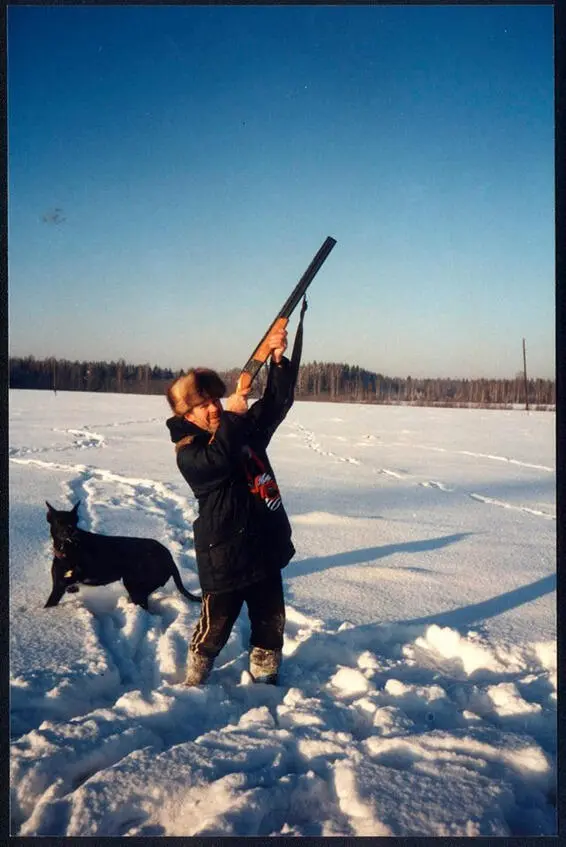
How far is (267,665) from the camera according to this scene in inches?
94.4

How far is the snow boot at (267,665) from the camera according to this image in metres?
2.40

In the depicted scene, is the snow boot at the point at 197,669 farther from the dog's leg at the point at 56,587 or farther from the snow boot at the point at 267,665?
the dog's leg at the point at 56,587

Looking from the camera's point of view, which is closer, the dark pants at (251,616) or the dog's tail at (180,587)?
the dark pants at (251,616)

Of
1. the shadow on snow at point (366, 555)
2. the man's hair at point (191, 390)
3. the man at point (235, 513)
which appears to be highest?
the man's hair at point (191, 390)

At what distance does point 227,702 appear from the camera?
7.30 feet

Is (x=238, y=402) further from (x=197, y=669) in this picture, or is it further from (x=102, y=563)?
(x=102, y=563)

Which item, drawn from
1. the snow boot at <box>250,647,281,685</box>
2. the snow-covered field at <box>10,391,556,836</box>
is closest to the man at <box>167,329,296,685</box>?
the snow boot at <box>250,647,281,685</box>

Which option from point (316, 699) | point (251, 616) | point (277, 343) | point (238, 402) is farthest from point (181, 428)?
point (316, 699)

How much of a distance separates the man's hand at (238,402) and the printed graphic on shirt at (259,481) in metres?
0.18

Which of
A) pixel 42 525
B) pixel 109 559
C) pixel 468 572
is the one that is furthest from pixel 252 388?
pixel 42 525

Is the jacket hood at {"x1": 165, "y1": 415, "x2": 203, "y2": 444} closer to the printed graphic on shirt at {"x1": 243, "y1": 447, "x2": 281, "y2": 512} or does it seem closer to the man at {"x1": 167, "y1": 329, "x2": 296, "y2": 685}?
the man at {"x1": 167, "y1": 329, "x2": 296, "y2": 685}

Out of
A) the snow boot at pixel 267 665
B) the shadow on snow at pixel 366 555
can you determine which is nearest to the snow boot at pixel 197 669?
the snow boot at pixel 267 665

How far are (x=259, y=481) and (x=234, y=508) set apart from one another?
16 centimetres
